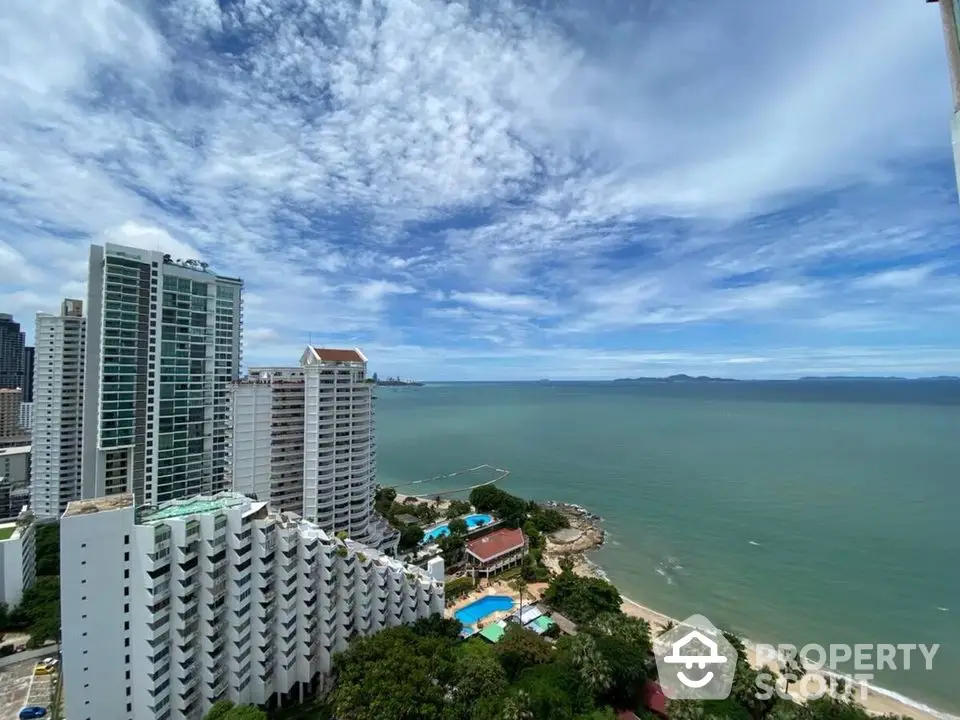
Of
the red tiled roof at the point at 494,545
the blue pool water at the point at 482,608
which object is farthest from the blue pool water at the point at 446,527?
the blue pool water at the point at 482,608

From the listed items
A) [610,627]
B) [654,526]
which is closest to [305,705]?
[610,627]

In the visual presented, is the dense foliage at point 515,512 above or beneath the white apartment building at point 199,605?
beneath

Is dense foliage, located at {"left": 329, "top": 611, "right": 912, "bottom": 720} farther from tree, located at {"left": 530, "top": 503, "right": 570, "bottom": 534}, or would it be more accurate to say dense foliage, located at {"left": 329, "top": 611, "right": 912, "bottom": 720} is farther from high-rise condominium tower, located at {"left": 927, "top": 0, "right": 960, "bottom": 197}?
tree, located at {"left": 530, "top": 503, "right": 570, "bottom": 534}

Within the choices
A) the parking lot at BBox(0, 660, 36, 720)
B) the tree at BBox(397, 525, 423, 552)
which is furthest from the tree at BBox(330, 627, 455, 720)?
the tree at BBox(397, 525, 423, 552)

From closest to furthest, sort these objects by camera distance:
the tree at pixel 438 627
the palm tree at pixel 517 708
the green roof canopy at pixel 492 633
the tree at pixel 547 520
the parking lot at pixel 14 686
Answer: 1. the palm tree at pixel 517 708
2. the parking lot at pixel 14 686
3. the tree at pixel 438 627
4. the green roof canopy at pixel 492 633
5. the tree at pixel 547 520

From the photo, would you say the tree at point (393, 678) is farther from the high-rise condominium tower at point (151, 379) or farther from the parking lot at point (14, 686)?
the high-rise condominium tower at point (151, 379)

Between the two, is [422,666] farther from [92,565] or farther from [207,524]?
[92,565]
